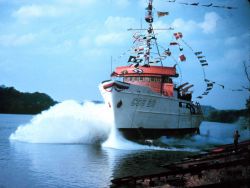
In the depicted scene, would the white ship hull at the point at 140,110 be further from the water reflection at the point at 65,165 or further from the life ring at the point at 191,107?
the water reflection at the point at 65,165

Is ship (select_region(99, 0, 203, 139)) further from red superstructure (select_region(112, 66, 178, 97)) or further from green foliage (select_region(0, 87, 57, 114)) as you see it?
green foliage (select_region(0, 87, 57, 114))

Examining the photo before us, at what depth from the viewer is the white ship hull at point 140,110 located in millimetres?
32844

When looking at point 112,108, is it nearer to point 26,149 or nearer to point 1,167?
point 26,149

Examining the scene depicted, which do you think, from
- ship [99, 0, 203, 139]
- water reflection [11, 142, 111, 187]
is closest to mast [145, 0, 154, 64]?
ship [99, 0, 203, 139]

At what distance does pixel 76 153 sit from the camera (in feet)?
91.9

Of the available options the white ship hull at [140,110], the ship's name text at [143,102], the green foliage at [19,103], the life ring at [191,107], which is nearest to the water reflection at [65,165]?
the white ship hull at [140,110]

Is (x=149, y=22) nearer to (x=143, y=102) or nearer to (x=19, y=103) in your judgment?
(x=143, y=102)

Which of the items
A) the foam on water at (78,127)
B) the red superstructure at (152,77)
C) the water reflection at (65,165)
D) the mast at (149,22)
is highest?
the mast at (149,22)

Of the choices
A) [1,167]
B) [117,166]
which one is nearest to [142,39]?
[117,166]

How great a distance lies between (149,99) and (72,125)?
9.16 metres

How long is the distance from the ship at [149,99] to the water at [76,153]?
1499 millimetres

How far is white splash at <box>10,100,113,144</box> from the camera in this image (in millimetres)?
36562

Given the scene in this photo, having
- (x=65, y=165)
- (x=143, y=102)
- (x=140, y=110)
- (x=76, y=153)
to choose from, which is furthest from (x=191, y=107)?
(x=65, y=165)

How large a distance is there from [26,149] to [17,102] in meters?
132
